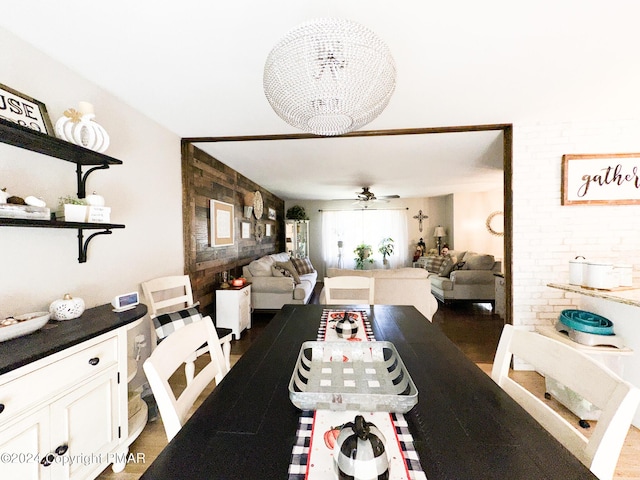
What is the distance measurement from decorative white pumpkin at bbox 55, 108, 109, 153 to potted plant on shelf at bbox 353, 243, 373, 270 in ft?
21.1

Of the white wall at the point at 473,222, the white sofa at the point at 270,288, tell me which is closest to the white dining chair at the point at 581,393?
the white sofa at the point at 270,288

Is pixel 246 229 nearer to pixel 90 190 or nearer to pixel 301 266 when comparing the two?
pixel 301 266

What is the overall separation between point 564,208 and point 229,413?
3205 mm

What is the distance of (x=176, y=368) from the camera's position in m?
0.93

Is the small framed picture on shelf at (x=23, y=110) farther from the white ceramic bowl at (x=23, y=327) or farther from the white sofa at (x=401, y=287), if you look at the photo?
the white sofa at (x=401, y=287)

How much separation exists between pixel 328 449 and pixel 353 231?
7.17m

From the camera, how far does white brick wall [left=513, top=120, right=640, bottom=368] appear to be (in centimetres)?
252

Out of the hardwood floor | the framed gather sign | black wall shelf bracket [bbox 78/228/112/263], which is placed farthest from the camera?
the framed gather sign

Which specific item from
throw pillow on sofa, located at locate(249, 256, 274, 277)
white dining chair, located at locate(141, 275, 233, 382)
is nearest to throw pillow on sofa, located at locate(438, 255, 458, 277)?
throw pillow on sofa, located at locate(249, 256, 274, 277)

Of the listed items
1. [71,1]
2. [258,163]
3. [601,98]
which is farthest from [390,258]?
[71,1]

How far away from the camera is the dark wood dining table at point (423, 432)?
0.63m

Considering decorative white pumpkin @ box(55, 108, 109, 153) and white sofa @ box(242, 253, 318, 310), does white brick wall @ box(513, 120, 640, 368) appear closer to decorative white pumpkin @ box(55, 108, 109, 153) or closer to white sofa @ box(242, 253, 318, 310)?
white sofa @ box(242, 253, 318, 310)

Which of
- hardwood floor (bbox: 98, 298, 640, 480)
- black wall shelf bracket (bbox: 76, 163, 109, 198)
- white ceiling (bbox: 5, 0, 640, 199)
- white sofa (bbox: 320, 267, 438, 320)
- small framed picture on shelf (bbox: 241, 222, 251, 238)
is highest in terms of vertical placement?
white ceiling (bbox: 5, 0, 640, 199)

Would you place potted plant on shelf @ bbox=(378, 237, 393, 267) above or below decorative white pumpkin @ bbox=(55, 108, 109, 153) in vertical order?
below
